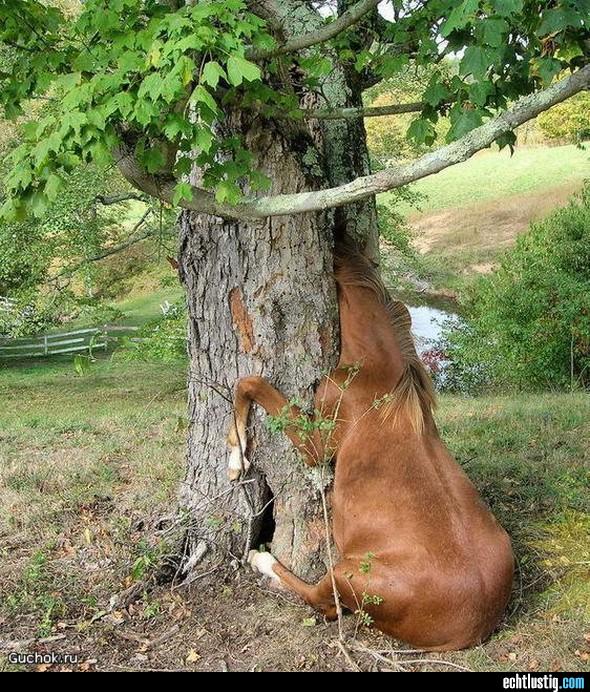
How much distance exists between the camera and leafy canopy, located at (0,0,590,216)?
2676mm

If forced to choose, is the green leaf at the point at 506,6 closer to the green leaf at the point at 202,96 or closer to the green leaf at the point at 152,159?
the green leaf at the point at 202,96

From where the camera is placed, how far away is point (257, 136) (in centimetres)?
397

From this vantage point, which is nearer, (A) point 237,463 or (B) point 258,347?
(B) point 258,347

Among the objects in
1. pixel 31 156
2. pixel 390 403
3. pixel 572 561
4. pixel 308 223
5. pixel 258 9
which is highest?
pixel 258 9

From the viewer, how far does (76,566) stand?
4.50m

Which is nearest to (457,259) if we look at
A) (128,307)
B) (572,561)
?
(128,307)

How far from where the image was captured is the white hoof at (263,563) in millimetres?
4237

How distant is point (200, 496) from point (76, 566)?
830 millimetres

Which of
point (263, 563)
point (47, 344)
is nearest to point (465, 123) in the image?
point (263, 563)

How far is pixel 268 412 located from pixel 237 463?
37 cm

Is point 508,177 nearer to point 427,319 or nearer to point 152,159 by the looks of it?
point 427,319

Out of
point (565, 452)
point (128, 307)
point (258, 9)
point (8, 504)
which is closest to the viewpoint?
point (258, 9)

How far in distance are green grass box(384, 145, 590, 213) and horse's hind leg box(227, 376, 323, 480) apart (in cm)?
3208

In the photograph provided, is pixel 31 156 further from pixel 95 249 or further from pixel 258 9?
pixel 95 249
